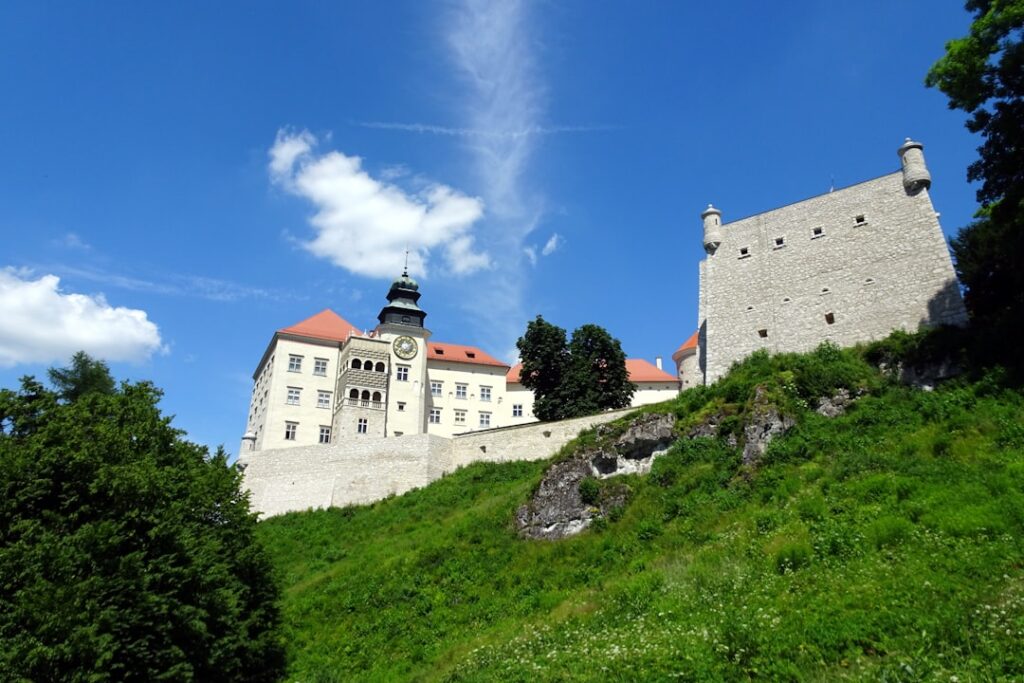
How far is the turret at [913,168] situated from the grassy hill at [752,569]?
7.42 metres

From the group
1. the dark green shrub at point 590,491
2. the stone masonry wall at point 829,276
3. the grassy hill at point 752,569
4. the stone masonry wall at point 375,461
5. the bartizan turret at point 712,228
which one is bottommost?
the grassy hill at point 752,569

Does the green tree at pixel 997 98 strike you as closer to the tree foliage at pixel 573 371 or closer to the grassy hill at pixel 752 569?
the grassy hill at pixel 752 569

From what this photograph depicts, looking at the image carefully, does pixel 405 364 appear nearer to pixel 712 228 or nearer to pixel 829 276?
pixel 712 228

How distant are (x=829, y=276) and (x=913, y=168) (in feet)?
16.6

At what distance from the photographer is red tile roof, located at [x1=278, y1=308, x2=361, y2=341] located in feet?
172

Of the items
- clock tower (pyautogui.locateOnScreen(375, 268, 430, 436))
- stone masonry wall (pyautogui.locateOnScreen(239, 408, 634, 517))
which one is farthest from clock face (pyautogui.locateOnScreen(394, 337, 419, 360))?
stone masonry wall (pyautogui.locateOnScreen(239, 408, 634, 517))

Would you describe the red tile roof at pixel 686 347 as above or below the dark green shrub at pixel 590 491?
above

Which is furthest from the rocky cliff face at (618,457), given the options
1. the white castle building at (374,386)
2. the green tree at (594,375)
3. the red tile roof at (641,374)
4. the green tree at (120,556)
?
the red tile roof at (641,374)

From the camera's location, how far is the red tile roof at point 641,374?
61.1m

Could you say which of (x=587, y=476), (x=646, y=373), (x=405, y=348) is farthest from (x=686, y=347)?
(x=587, y=476)

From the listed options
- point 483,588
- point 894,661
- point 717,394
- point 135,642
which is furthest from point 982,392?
point 135,642

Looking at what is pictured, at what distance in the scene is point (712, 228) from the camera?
105 feet

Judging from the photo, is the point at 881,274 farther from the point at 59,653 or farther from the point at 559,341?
the point at 59,653

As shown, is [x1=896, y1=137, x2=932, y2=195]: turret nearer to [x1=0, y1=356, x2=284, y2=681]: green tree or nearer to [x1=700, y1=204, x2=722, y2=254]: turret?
[x1=700, y1=204, x2=722, y2=254]: turret
